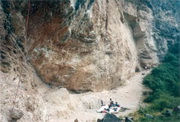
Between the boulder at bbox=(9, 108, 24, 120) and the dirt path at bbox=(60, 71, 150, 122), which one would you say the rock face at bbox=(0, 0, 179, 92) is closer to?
the dirt path at bbox=(60, 71, 150, 122)

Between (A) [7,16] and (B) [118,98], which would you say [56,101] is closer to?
(A) [7,16]

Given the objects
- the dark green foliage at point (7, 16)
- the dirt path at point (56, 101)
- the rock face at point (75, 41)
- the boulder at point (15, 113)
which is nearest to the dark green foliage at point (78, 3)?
the rock face at point (75, 41)

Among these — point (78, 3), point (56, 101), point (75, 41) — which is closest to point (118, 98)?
point (75, 41)

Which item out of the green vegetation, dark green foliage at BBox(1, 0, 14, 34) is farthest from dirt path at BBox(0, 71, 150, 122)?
dark green foliage at BBox(1, 0, 14, 34)

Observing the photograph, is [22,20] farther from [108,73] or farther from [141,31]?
[141,31]

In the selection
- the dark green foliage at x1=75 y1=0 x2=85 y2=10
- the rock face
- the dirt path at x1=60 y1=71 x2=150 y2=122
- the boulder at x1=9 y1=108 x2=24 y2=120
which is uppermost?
the dark green foliage at x1=75 y1=0 x2=85 y2=10

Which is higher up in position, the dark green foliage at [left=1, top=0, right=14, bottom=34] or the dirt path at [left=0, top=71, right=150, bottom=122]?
the dark green foliage at [left=1, top=0, right=14, bottom=34]

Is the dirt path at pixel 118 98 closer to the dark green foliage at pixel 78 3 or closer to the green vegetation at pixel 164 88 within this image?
the green vegetation at pixel 164 88
